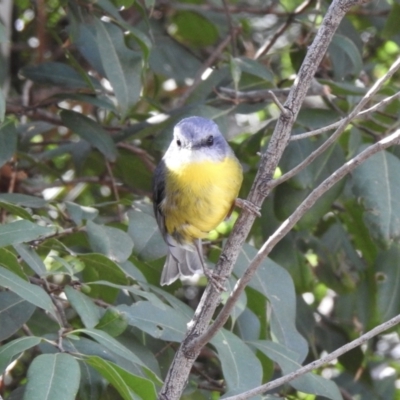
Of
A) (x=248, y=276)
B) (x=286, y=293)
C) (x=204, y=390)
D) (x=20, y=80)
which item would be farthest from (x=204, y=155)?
(x=20, y=80)

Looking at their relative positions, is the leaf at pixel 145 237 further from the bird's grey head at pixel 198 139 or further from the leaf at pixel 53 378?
the leaf at pixel 53 378

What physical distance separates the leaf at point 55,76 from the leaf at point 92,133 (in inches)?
6.5

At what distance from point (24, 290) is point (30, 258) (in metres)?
0.41

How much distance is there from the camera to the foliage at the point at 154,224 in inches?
107

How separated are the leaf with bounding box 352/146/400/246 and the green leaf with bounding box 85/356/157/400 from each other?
148 centimetres

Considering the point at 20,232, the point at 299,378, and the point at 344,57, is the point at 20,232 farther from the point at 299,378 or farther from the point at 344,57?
the point at 344,57

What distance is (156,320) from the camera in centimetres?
287

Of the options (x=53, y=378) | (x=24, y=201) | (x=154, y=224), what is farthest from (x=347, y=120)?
(x=24, y=201)

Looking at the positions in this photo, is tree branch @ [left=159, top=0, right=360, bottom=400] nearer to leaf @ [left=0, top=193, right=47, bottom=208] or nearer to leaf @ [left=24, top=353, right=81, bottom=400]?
leaf @ [left=24, top=353, right=81, bottom=400]

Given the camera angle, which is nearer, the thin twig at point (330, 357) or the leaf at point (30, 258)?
the thin twig at point (330, 357)

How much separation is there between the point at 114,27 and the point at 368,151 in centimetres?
186

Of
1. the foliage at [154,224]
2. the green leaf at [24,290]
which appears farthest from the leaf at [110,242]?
the green leaf at [24,290]

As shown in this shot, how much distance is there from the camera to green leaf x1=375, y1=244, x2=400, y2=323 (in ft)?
12.8

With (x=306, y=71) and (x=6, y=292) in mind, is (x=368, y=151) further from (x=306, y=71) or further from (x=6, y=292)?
(x=6, y=292)
